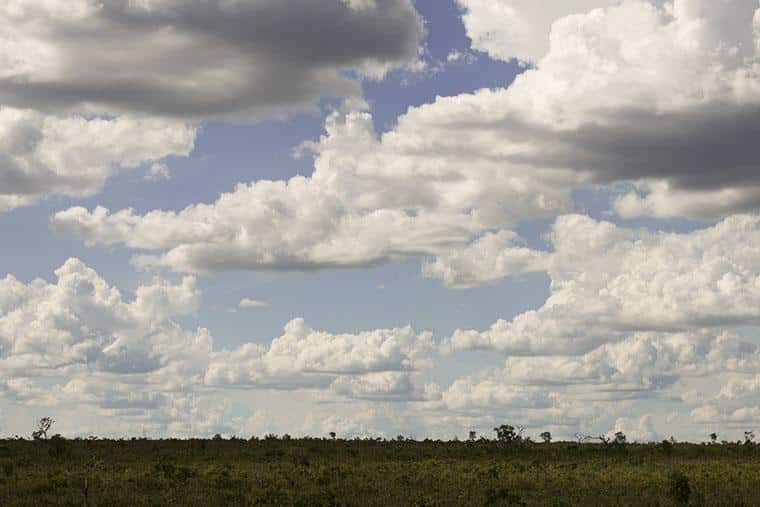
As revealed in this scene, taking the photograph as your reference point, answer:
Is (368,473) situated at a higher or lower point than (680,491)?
higher

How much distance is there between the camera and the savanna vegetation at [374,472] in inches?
1569

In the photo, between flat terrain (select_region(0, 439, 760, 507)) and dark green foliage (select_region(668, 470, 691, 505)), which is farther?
flat terrain (select_region(0, 439, 760, 507))

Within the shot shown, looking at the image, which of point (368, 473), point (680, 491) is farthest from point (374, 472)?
point (680, 491)

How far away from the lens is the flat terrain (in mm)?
39812

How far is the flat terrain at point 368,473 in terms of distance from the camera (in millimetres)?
39812

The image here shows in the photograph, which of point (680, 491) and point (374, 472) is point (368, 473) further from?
point (680, 491)

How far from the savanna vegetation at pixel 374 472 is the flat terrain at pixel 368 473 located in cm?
7

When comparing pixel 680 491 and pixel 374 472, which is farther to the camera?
pixel 374 472

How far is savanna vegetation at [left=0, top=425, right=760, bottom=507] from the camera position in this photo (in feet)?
131

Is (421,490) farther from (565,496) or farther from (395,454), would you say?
(395,454)

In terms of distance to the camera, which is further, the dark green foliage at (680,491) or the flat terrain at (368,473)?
the flat terrain at (368,473)

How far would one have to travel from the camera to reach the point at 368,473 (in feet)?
156

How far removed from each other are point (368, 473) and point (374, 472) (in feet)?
1.66

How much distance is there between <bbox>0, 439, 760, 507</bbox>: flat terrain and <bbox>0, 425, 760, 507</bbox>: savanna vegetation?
68 millimetres
